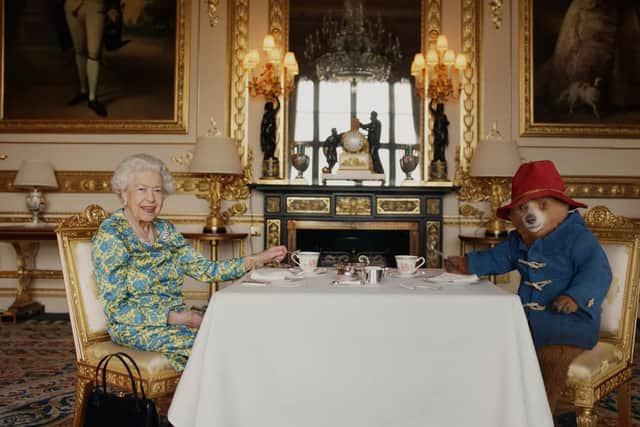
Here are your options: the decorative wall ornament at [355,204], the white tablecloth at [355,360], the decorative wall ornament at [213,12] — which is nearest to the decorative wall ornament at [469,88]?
the decorative wall ornament at [355,204]

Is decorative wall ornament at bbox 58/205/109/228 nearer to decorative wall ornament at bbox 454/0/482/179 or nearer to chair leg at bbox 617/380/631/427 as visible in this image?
chair leg at bbox 617/380/631/427

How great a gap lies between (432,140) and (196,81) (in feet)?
7.90

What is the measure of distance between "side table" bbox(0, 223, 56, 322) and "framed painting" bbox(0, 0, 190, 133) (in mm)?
1131

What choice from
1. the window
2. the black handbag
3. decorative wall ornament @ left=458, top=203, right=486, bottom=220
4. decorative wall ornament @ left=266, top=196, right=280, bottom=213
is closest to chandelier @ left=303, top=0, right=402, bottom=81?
the window

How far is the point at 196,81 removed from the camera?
5.54 meters

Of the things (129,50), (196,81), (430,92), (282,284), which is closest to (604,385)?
(282,284)

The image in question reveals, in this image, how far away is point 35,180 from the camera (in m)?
5.21

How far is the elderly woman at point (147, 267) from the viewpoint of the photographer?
216 cm

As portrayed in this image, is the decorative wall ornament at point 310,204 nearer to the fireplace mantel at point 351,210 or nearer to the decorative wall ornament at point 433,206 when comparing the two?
the fireplace mantel at point 351,210

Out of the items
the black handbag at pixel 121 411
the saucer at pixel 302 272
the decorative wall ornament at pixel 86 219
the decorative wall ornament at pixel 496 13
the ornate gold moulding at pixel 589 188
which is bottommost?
the black handbag at pixel 121 411

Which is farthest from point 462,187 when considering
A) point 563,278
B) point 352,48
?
point 563,278

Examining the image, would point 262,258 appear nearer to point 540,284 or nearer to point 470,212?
point 540,284

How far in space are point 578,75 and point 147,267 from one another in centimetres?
478

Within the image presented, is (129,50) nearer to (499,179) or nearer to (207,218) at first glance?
(207,218)
